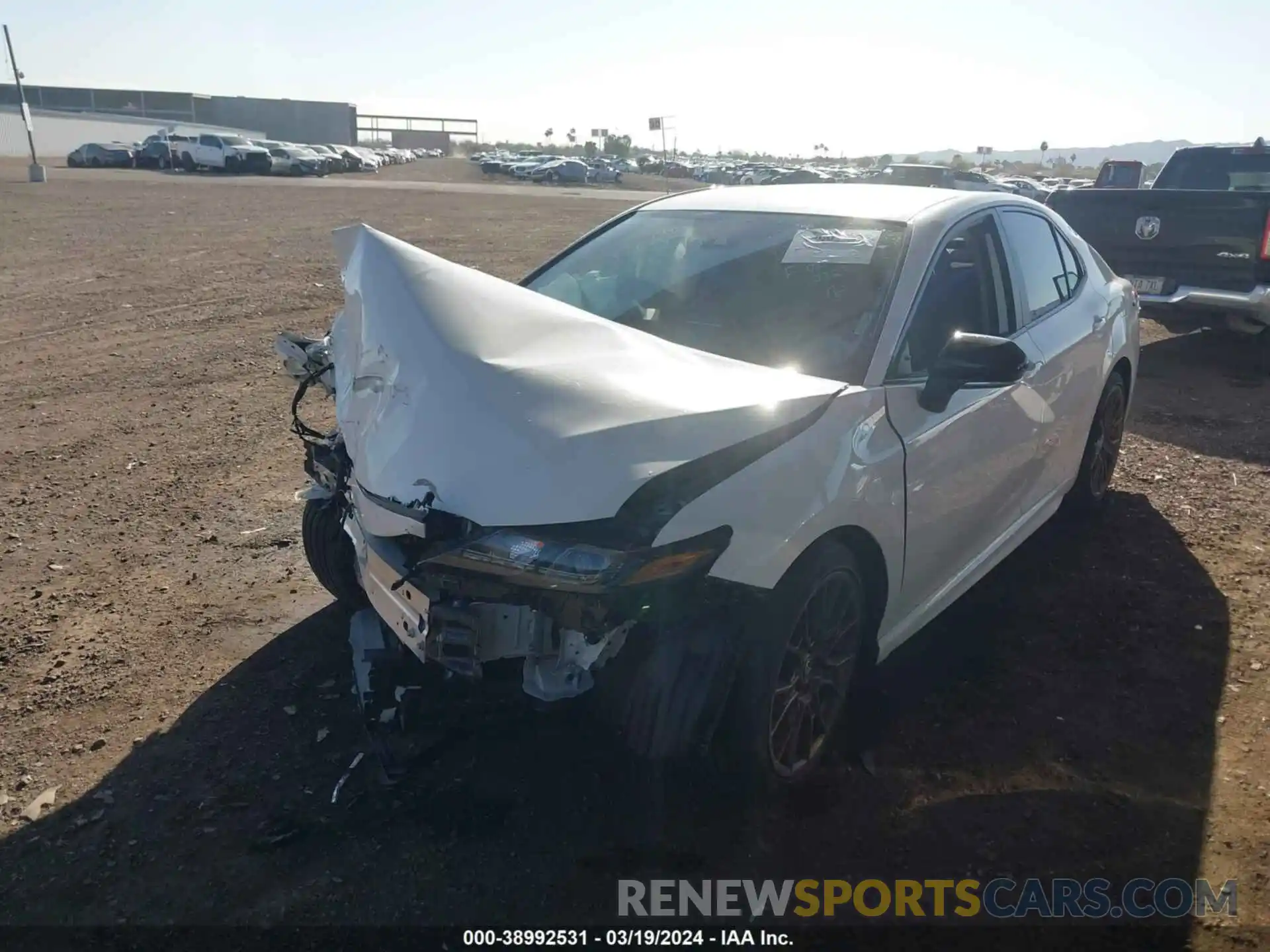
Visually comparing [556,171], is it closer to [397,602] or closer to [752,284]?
[752,284]

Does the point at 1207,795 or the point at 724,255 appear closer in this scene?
the point at 1207,795

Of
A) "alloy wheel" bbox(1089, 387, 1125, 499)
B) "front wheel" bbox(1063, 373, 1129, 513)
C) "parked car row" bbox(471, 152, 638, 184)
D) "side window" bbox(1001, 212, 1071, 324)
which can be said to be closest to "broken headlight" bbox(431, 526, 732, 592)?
"side window" bbox(1001, 212, 1071, 324)

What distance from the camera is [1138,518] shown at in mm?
5484

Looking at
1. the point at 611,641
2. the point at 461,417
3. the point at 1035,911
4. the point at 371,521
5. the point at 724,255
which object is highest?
the point at 724,255

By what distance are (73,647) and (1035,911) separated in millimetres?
3558

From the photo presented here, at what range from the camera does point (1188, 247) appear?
8.45m

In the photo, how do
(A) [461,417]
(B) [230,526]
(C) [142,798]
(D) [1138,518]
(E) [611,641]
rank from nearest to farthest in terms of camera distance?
1. (E) [611,641]
2. (A) [461,417]
3. (C) [142,798]
4. (B) [230,526]
5. (D) [1138,518]

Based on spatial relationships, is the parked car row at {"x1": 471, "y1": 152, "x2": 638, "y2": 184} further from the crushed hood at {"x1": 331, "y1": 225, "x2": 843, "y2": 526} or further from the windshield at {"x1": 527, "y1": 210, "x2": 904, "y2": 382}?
the crushed hood at {"x1": 331, "y1": 225, "x2": 843, "y2": 526}

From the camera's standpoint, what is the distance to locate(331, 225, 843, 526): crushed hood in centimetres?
255

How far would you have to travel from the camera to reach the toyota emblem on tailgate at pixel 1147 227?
8.55 meters

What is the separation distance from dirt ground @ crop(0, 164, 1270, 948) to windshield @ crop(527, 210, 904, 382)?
135 centimetres

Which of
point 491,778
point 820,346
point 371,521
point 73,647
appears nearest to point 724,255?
point 820,346

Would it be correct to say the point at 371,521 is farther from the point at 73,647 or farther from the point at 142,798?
the point at 73,647

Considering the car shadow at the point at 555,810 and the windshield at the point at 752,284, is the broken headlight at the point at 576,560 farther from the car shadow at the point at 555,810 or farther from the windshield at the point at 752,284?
the windshield at the point at 752,284
